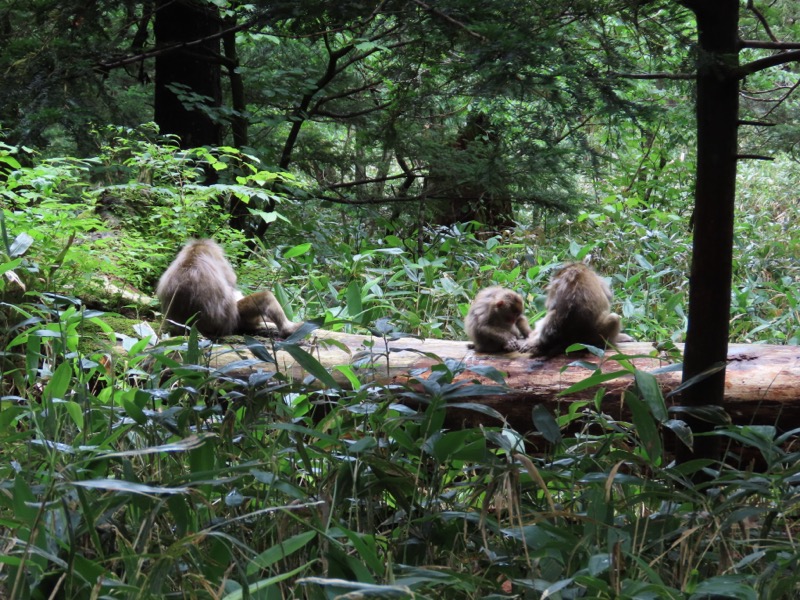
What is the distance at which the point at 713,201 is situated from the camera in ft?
10.1

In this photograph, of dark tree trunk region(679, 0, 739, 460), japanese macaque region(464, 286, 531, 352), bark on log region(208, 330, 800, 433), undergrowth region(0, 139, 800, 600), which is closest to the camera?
undergrowth region(0, 139, 800, 600)

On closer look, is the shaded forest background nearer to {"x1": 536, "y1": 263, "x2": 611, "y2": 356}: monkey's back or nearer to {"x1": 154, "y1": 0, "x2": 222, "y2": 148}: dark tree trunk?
{"x1": 154, "y1": 0, "x2": 222, "y2": 148}: dark tree trunk

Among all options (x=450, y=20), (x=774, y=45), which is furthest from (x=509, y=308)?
(x=774, y=45)

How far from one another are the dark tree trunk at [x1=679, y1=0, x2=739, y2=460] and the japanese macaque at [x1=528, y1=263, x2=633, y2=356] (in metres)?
1.99

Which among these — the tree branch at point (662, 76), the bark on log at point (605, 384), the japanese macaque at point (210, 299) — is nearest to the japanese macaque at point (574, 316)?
the bark on log at point (605, 384)

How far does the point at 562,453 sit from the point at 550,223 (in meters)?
8.60

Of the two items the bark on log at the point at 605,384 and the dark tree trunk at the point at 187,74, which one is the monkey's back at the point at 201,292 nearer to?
the bark on log at the point at 605,384

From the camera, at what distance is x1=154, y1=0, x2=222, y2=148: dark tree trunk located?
8.76 metres

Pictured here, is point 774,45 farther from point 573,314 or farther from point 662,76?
point 573,314

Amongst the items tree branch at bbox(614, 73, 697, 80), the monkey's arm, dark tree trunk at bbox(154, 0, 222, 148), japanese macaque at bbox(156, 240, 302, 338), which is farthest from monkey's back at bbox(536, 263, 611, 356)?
dark tree trunk at bbox(154, 0, 222, 148)

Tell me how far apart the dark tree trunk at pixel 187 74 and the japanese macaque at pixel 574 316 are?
5.03m

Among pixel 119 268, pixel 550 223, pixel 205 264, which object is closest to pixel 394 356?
pixel 205 264

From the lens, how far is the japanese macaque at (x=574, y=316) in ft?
17.1

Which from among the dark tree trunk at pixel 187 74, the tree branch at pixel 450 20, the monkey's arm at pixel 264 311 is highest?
the dark tree trunk at pixel 187 74
